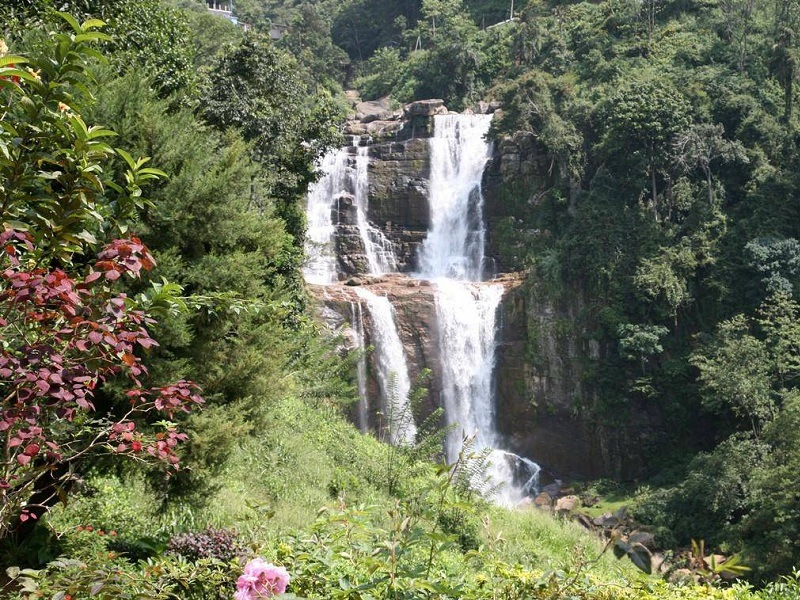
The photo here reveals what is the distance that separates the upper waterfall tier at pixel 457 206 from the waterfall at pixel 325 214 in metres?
3.35

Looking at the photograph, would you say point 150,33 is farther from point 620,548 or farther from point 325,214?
point 325,214

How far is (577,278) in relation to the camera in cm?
2262

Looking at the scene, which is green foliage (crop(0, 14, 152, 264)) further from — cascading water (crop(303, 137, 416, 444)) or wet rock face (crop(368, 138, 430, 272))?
wet rock face (crop(368, 138, 430, 272))

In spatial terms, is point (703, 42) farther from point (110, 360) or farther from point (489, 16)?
point (110, 360)

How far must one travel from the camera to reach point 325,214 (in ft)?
87.6

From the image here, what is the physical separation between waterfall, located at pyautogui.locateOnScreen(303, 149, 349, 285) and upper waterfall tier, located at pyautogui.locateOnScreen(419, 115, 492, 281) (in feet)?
11.0

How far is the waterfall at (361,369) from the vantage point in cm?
2047

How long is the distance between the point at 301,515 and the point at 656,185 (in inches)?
796

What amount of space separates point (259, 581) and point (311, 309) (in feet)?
53.9

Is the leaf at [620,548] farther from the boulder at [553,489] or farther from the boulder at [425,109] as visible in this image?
the boulder at [425,109]

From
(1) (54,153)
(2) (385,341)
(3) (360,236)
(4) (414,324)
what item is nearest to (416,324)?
(4) (414,324)

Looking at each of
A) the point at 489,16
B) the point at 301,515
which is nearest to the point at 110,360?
the point at 301,515

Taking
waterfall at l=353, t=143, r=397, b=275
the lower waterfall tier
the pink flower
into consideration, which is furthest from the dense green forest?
waterfall at l=353, t=143, r=397, b=275

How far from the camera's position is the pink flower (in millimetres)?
2266
